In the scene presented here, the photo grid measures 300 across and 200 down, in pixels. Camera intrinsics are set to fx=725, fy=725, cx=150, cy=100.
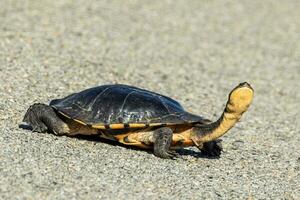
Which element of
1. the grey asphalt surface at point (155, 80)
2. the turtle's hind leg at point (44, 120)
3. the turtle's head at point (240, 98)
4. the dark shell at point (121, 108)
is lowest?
the grey asphalt surface at point (155, 80)

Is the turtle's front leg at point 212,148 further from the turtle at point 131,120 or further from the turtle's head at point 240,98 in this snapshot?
the turtle's head at point 240,98

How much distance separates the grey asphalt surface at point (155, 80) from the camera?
659 centimetres

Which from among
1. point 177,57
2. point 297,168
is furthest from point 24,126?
point 177,57

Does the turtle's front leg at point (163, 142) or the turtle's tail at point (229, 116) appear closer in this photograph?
the turtle's tail at point (229, 116)

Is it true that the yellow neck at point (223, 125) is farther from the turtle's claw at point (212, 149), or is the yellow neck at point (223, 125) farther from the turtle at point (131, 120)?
the turtle's claw at point (212, 149)

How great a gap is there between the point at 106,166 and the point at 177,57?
750 cm

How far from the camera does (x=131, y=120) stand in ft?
24.0

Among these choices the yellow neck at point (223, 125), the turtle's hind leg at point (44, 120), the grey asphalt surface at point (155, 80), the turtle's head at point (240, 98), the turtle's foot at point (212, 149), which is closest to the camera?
the grey asphalt surface at point (155, 80)

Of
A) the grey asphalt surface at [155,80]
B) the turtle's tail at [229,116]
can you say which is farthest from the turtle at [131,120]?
the grey asphalt surface at [155,80]

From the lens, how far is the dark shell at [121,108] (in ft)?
24.0

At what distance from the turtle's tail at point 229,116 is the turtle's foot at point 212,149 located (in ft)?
1.07

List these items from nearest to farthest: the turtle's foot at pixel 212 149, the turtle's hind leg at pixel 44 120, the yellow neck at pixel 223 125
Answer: the yellow neck at pixel 223 125 → the turtle's hind leg at pixel 44 120 → the turtle's foot at pixel 212 149

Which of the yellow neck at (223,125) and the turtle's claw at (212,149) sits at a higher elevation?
the yellow neck at (223,125)

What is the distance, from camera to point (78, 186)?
6.20m
